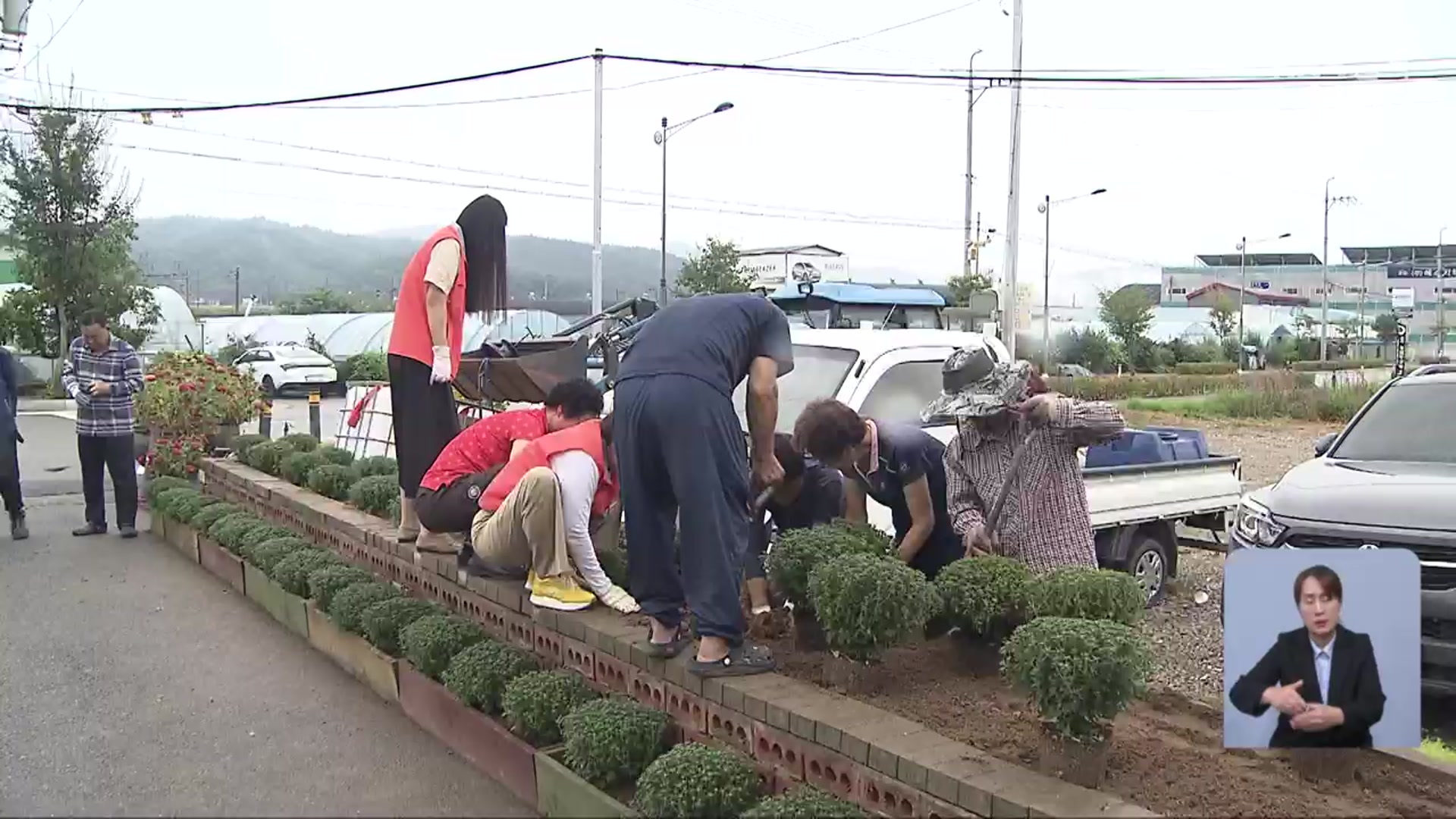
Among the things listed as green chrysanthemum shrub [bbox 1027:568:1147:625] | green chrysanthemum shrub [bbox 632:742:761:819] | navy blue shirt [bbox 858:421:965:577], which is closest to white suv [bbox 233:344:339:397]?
navy blue shirt [bbox 858:421:965:577]

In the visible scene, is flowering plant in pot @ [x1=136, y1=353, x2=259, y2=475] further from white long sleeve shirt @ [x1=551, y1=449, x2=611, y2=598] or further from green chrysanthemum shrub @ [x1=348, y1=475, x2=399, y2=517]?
Result: white long sleeve shirt @ [x1=551, y1=449, x2=611, y2=598]

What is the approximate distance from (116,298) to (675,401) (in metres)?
28.9

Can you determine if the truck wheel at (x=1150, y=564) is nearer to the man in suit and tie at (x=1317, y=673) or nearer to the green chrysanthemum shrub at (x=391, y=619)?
the green chrysanthemum shrub at (x=391, y=619)

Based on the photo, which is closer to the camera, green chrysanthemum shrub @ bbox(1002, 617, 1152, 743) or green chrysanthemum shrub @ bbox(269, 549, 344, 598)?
green chrysanthemum shrub @ bbox(1002, 617, 1152, 743)

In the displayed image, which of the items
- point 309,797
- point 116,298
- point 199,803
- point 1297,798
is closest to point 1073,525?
point 1297,798

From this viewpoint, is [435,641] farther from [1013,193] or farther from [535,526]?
[1013,193]

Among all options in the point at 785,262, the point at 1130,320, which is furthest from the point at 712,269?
the point at 1130,320

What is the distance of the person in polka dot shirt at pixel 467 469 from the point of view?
546 centimetres

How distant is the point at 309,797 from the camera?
3.50m

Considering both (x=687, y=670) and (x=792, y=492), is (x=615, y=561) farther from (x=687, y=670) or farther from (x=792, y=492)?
(x=687, y=670)

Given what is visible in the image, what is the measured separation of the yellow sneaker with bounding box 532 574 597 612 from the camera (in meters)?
4.64

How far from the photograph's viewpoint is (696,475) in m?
3.73

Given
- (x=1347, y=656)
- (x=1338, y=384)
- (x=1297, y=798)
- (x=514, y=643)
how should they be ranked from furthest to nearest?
(x=1338, y=384)
(x=514, y=643)
(x=1297, y=798)
(x=1347, y=656)

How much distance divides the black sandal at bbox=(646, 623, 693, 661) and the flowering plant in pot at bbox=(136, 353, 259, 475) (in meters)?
7.63
